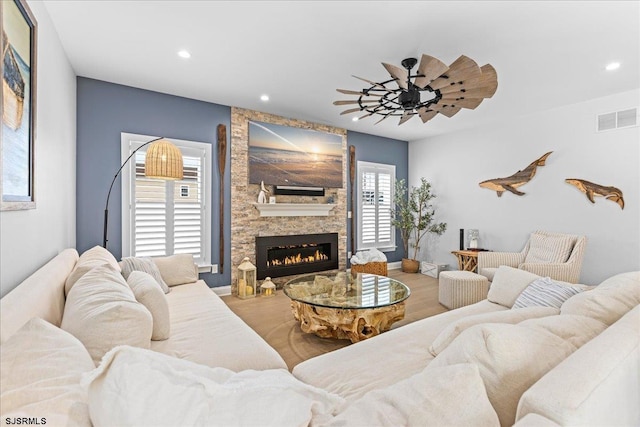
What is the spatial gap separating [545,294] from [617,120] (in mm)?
3552

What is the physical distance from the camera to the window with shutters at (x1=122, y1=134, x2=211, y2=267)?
3908 mm

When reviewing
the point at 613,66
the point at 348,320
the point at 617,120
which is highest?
the point at 613,66

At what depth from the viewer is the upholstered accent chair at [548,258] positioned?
3.83 m

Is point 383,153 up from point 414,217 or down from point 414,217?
up

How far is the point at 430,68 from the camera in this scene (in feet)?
7.41

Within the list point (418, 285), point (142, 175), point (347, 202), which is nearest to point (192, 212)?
point (142, 175)

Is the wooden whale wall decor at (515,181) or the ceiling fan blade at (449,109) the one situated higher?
the ceiling fan blade at (449,109)

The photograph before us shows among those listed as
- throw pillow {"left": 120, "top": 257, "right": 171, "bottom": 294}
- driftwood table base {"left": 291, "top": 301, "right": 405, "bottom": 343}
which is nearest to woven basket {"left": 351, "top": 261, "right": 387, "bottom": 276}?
driftwood table base {"left": 291, "top": 301, "right": 405, "bottom": 343}

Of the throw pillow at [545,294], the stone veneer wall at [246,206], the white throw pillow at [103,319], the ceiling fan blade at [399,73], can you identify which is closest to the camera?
the white throw pillow at [103,319]

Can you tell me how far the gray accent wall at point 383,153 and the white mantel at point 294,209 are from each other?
0.72 m

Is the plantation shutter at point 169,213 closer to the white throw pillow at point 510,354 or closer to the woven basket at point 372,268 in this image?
the woven basket at point 372,268

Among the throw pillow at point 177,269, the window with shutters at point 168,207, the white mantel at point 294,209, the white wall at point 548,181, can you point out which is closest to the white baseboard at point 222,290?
the window with shutters at point 168,207

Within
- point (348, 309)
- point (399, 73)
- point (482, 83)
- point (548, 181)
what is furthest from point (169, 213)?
point (548, 181)

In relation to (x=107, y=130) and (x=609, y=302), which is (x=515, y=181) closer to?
(x=609, y=302)
